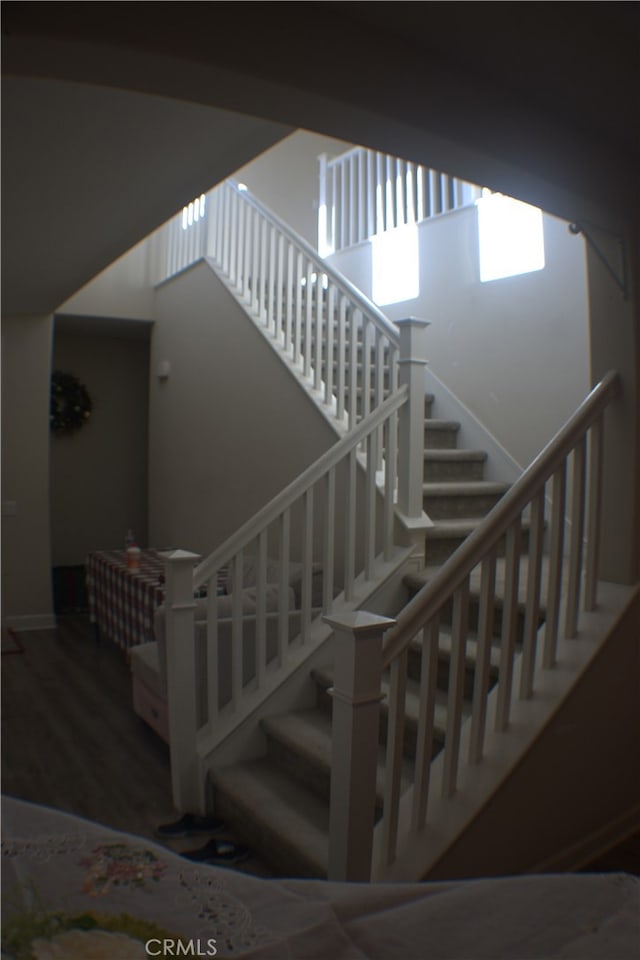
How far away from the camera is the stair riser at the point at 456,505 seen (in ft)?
13.1

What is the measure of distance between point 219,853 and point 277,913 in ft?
6.67

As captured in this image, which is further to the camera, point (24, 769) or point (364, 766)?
point (24, 769)

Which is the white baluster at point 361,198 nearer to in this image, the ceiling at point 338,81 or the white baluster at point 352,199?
the white baluster at point 352,199

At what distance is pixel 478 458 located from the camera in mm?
4523

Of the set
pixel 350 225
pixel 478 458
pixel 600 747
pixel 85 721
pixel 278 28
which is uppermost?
pixel 350 225

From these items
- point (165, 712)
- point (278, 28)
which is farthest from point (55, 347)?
point (278, 28)

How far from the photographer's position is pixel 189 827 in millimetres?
2797

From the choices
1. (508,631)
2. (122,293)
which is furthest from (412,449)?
(122,293)

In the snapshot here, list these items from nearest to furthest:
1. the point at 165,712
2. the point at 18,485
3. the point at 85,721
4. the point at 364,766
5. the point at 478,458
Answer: the point at 364,766, the point at 165,712, the point at 85,721, the point at 478,458, the point at 18,485

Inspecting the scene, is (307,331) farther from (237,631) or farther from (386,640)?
(386,640)

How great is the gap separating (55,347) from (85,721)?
4413 mm

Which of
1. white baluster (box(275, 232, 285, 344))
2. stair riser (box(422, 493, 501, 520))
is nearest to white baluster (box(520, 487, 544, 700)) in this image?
stair riser (box(422, 493, 501, 520))

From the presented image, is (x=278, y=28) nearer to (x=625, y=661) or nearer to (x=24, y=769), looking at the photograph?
(x=625, y=661)
